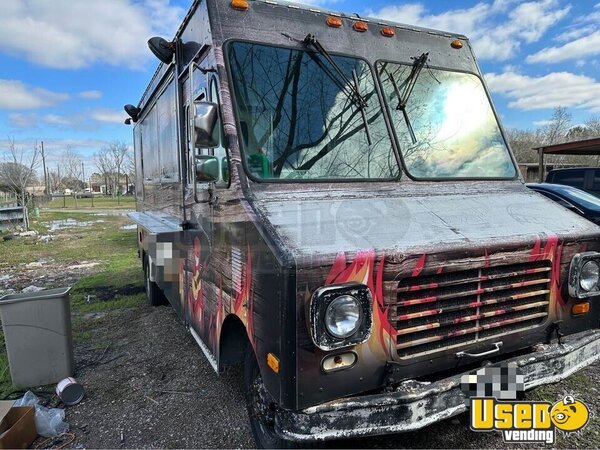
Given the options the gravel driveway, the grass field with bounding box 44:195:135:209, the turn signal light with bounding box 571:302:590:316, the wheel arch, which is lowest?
the gravel driveway

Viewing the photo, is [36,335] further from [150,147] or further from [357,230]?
[357,230]

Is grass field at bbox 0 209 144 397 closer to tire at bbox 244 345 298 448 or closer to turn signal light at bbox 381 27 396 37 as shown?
tire at bbox 244 345 298 448

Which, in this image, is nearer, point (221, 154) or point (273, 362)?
point (273, 362)

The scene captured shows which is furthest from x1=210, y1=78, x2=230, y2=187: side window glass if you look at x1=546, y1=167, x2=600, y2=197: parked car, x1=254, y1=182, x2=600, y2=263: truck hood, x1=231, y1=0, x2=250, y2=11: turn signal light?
x1=546, y1=167, x2=600, y2=197: parked car

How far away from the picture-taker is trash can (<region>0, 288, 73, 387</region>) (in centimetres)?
394

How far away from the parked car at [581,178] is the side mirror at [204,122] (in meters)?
11.9

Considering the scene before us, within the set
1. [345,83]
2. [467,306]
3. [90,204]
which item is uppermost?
[345,83]

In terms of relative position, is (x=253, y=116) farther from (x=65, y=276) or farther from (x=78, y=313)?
(x=65, y=276)

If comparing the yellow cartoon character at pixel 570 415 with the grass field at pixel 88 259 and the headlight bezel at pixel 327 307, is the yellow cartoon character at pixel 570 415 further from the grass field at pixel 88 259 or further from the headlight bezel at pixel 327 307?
the grass field at pixel 88 259

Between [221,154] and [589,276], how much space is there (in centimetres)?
258

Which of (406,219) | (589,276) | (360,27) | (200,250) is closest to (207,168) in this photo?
(200,250)

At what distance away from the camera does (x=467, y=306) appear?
252 cm

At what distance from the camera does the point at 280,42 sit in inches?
123

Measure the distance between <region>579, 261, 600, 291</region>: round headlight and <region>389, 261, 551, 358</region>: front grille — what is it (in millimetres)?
290
